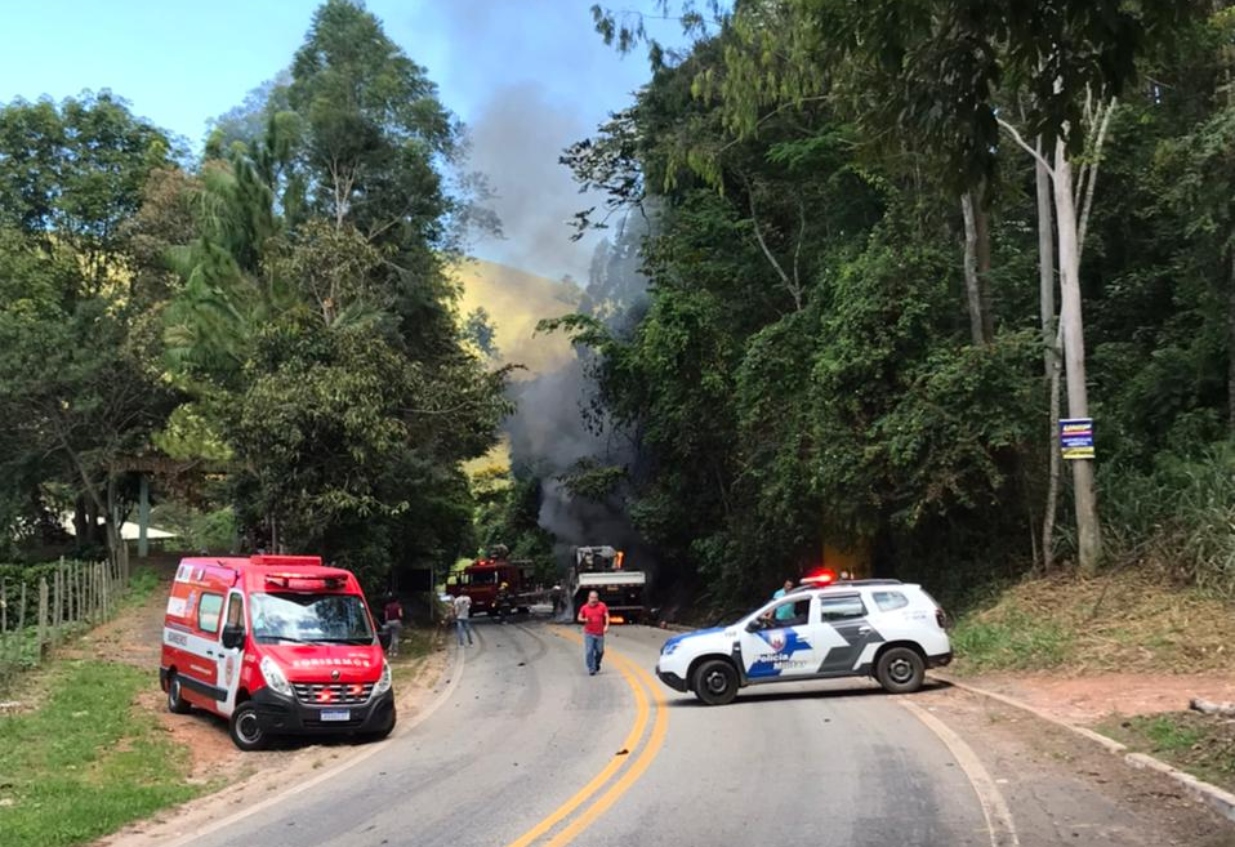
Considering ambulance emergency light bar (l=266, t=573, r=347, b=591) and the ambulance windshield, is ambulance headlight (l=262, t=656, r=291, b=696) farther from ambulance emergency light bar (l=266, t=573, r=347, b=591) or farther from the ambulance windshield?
ambulance emergency light bar (l=266, t=573, r=347, b=591)

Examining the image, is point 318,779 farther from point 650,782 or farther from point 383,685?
point 650,782

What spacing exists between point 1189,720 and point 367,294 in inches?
874

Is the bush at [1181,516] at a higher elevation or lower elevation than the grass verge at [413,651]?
higher

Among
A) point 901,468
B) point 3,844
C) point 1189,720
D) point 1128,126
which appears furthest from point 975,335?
point 3,844

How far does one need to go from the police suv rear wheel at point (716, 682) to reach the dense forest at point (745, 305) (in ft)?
23.7

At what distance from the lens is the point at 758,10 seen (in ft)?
67.9

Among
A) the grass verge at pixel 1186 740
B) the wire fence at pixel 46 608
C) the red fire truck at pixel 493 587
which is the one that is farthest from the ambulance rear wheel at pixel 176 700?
the red fire truck at pixel 493 587

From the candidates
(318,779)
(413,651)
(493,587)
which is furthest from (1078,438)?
(493,587)

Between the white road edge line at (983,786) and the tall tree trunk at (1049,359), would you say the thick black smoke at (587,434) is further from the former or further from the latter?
the white road edge line at (983,786)

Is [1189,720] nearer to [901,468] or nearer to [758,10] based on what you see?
[901,468]

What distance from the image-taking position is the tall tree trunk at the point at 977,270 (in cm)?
2248

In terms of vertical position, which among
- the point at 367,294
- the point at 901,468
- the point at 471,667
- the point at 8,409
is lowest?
the point at 471,667

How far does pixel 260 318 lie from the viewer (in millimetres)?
25219

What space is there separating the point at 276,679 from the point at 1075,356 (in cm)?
1517
